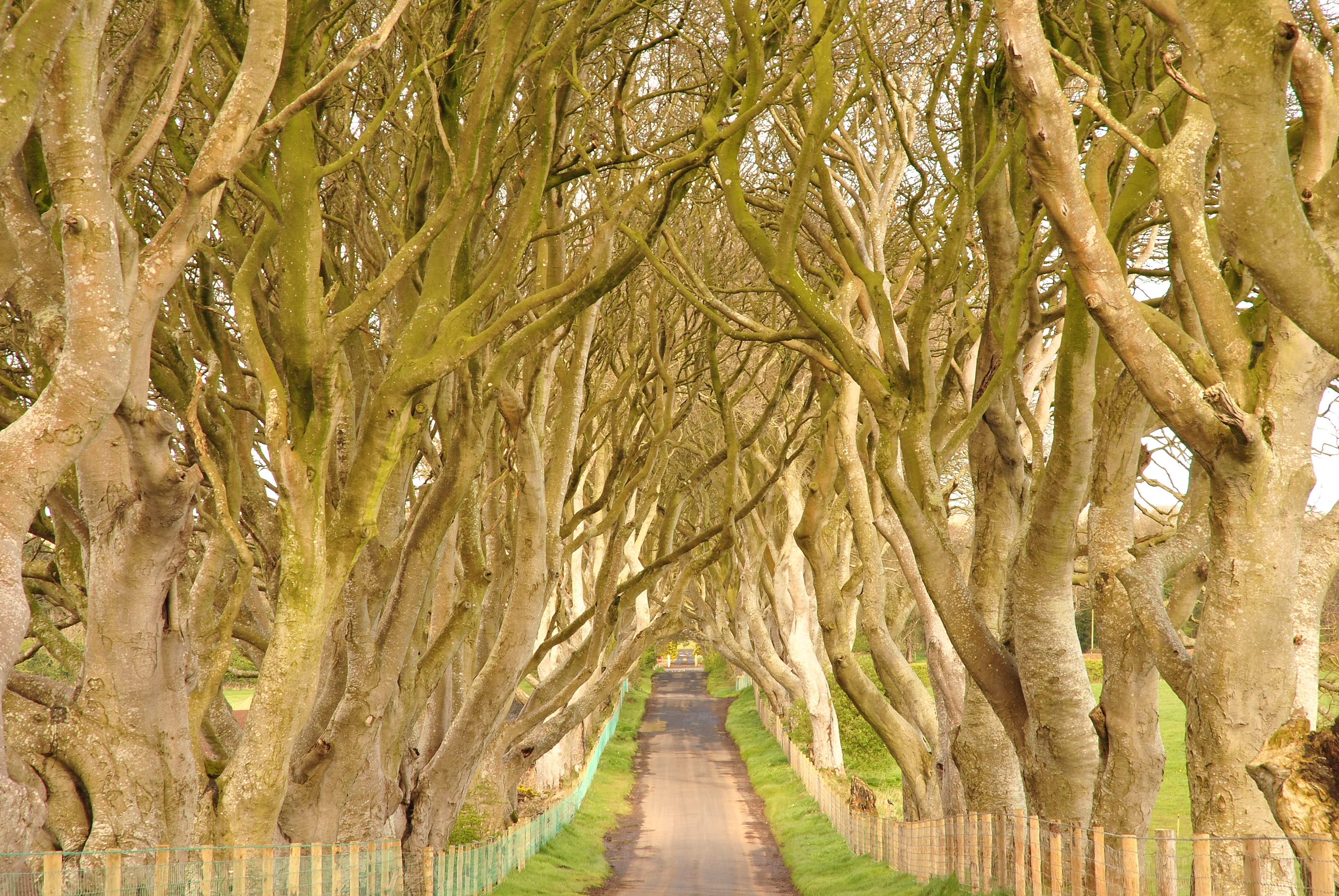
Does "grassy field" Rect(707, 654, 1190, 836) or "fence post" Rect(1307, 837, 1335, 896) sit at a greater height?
"fence post" Rect(1307, 837, 1335, 896)

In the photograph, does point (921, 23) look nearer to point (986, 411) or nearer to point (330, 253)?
point (986, 411)

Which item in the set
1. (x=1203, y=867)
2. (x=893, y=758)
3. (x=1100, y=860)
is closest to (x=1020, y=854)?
(x=1100, y=860)

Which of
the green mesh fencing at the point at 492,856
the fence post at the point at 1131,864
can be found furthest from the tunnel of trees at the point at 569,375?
the green mesh fencing at the point at 492,856

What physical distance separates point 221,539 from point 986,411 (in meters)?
5.55

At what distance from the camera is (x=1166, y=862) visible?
5781 mm

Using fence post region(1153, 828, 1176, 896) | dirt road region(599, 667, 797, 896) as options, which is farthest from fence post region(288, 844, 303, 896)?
dirt road region(599, 667, 797, 896)

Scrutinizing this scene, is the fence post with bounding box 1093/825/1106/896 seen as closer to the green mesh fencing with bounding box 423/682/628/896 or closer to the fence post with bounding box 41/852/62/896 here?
the fence post with bounding box 41/852/62/896

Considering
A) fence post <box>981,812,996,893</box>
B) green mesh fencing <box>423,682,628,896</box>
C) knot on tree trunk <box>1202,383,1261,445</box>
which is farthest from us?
green mesh fencing <box>423,682,628,896</box>

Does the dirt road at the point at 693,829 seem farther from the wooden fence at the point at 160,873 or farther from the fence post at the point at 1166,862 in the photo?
the fence post at the point at 1166,862

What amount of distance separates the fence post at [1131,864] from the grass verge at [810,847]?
15.3ft

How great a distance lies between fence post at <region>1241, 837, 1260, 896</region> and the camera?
4.67 meters

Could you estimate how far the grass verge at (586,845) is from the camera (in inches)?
652

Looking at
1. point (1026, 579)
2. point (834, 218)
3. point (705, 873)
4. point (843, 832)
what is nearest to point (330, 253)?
point (834, 218)

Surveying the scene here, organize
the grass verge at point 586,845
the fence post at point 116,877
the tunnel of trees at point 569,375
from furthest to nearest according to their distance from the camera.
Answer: the grass verge at point 586,845 < the fence post at point 116,877 < the tunnel of trees at point 569,375
